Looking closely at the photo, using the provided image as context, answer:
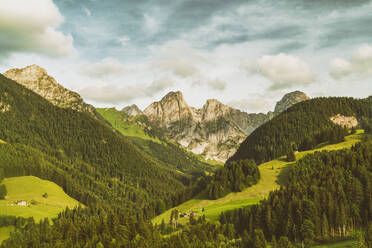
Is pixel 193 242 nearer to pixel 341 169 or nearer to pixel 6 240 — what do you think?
pixel 341 169

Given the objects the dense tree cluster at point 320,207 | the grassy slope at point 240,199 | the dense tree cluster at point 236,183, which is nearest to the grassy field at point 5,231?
the grassy slope at point 240,199

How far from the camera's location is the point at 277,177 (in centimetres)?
19262

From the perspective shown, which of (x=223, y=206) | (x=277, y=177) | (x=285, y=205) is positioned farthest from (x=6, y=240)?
(x=277, y=177)

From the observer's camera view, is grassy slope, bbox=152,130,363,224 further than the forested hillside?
Yes

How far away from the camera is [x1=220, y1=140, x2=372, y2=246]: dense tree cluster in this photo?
11831cm

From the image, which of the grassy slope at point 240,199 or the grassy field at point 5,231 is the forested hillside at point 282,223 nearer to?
the grassy field at point 5,231

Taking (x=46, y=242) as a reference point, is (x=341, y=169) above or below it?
above

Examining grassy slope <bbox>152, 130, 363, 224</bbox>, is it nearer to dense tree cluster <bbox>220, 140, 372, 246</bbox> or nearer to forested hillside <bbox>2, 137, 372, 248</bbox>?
forested hillside <bbox>2, 137, 372, 248</bbox>

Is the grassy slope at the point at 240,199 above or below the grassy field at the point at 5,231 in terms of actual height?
above

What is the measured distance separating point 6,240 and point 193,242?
112633 mm

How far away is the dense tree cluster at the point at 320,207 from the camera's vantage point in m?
118

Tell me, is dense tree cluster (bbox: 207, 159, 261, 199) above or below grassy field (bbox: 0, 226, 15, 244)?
above

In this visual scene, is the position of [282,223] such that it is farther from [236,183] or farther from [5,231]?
[5,231]

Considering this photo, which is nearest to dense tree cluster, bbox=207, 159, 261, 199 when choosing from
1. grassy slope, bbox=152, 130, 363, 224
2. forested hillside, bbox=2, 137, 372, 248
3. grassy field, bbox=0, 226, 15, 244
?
grassy slope, bbox=152, 130, 363, 224
